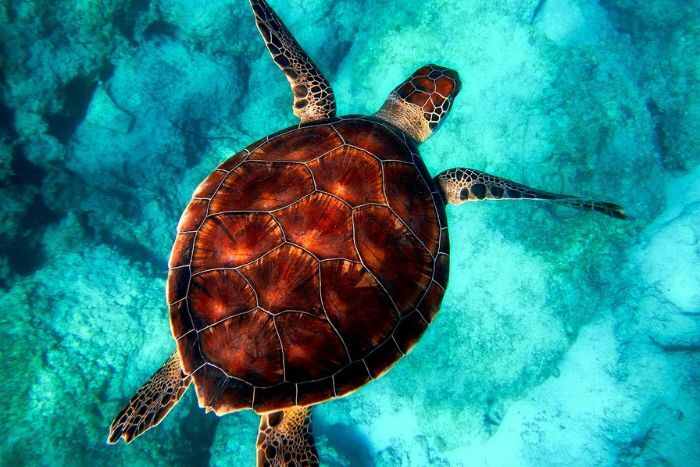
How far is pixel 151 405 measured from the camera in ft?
8.38

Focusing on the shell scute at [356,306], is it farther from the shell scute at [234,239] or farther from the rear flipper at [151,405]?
the rear flipper at [151,405]

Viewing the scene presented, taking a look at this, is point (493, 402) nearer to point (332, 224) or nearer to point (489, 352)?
point (489, 352)

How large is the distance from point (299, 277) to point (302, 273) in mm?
30

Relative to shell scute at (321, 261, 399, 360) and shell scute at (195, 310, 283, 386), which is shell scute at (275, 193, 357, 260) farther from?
shell scute at (195, 310, 283, 386)

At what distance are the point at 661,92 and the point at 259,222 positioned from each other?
9279mm

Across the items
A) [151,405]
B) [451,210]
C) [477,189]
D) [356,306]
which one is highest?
[356,306]

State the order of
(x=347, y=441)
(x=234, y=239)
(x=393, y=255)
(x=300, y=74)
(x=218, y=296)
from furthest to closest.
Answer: (x=347, y=441), (x=300, y=74), (x=393, y=255), (x=234, y=239), (x=218, y=296)

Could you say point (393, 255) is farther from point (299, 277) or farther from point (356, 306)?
point (299, 277)

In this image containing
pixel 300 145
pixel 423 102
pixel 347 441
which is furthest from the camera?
pixel 347 441

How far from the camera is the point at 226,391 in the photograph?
6.62 feet

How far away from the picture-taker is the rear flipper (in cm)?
248

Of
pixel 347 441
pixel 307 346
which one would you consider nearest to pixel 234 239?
pixel 307 346

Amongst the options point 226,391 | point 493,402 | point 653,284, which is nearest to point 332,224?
point 226,391

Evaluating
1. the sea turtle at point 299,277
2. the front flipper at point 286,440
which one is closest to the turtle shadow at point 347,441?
the front flipper at point 286,440
